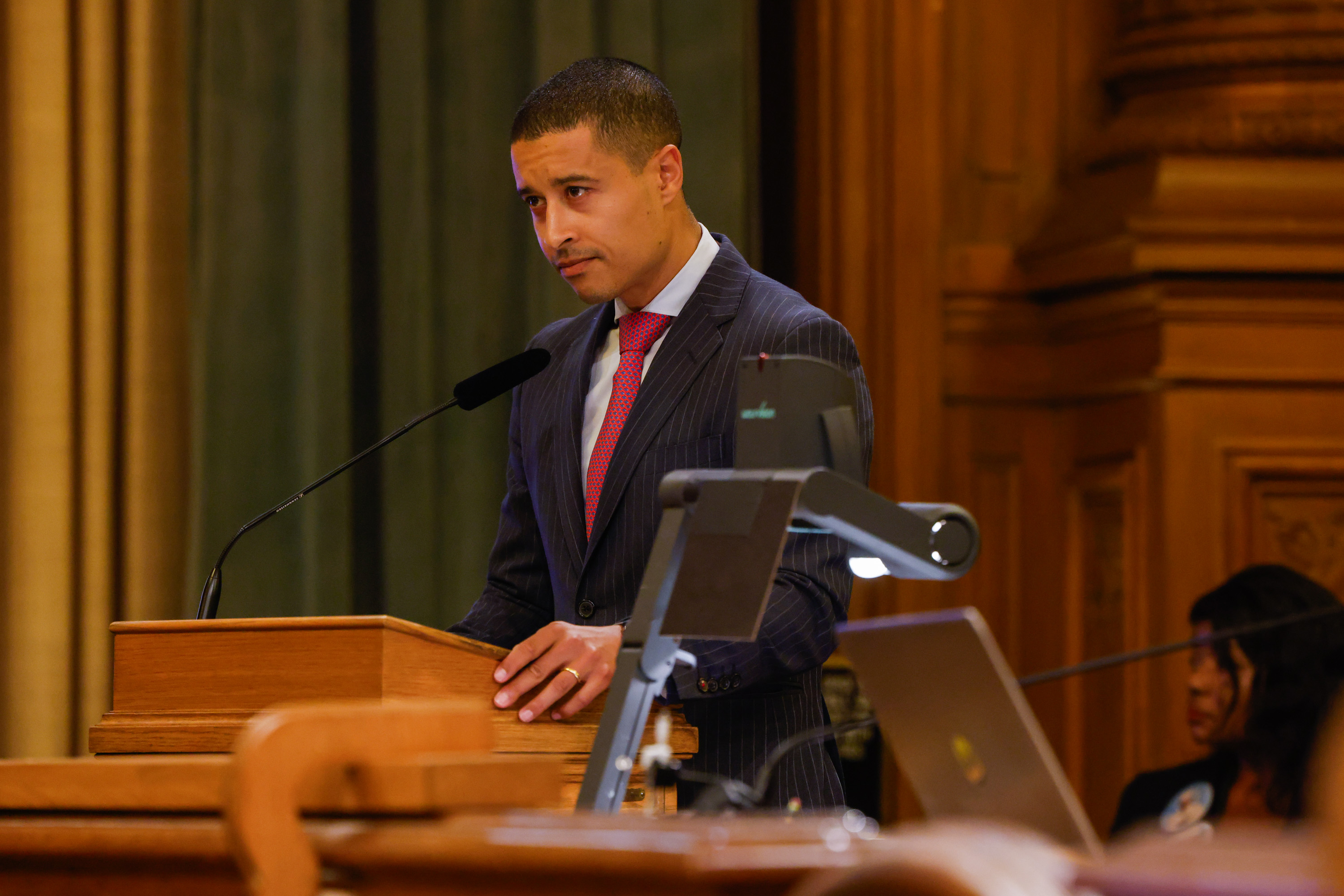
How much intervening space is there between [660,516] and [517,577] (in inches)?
13.3

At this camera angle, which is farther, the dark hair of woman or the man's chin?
the dark hair of woman

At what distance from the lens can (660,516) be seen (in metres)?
1.97

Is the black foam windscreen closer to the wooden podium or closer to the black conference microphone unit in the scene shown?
the black conference microphone unit

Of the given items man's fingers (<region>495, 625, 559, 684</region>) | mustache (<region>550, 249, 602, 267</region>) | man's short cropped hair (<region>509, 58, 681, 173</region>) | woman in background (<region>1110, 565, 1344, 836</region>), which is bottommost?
woman in background (<region>1110, 565, 1344, 836</region>)

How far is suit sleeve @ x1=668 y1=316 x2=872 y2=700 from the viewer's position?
1.68 meters

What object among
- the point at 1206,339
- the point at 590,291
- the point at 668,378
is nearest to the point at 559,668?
the point at 668,378

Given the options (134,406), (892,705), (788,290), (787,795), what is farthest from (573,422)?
(134,406)

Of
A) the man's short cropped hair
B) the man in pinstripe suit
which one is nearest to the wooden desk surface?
the man in pinstripe suit

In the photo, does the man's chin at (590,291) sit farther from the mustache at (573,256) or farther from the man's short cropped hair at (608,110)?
the man's short cropped hair at (608,110)

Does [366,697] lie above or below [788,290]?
below

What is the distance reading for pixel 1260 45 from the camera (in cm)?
354

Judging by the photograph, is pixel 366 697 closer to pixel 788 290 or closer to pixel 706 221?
pixel 788 290

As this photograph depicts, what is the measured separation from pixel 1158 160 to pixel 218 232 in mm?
1943

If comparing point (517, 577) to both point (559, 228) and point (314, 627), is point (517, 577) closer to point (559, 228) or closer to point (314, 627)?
point (559, 228)
